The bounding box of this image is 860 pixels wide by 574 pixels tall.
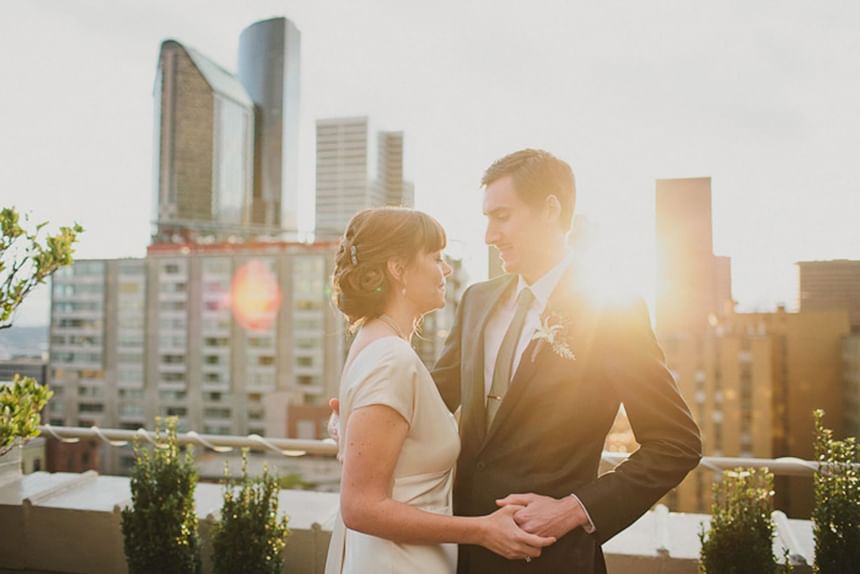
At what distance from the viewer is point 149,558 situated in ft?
9.23

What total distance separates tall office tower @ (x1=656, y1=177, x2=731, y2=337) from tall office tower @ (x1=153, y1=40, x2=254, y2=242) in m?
81.8

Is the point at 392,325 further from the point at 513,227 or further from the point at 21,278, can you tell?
the point at 21,278

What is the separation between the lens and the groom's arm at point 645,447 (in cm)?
148

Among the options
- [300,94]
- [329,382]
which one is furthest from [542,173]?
[300,94]

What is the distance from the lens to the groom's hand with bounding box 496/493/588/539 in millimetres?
1461

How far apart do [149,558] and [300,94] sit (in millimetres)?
136142

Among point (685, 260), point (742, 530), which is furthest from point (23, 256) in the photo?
point (685, 260)

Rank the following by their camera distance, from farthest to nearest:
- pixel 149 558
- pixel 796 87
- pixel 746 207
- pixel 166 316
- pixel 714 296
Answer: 1. pixel 166 316
2. pixel 714 296
3. pixel 746 207
4. pixel 796 87
5. pixel 149 558

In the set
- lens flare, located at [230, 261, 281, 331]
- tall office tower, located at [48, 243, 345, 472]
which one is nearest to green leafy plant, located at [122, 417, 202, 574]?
tall office tower, located at [48, 243, 345, 472]

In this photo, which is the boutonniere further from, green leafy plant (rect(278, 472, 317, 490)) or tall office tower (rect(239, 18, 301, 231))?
tall office tower (rect(239, 18, 301, 231))

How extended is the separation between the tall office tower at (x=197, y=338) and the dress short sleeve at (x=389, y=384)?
Answer: 56868 millimetres

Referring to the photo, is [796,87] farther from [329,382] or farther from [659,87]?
[329,382]

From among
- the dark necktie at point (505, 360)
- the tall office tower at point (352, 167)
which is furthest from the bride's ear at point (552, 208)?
the tall office tower at point (352, 167)

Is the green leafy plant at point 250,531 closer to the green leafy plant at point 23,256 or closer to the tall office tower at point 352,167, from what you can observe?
the green leafy plant at point 23,256
